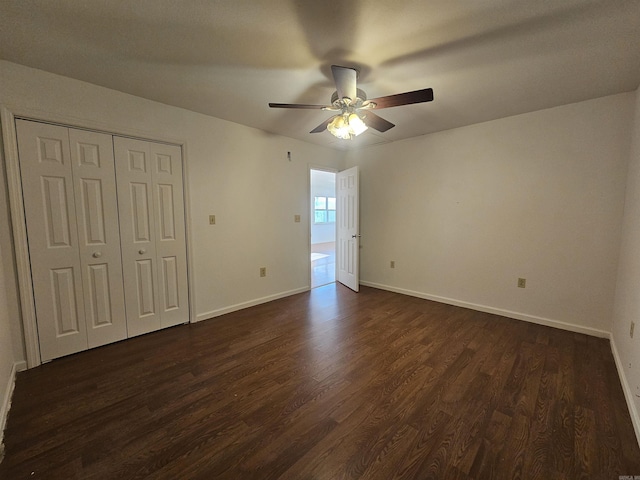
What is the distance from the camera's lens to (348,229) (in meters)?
4.27

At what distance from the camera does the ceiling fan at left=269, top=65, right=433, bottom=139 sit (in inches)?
68.5

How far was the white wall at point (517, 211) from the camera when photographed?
2.51m

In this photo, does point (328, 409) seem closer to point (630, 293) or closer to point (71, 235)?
point (630, 293)

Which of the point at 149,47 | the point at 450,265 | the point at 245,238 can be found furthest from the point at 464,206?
the point at 149,47

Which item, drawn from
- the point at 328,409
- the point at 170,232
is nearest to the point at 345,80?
the point at 328,409

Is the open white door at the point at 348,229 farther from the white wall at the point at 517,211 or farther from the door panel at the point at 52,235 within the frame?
the door panel at the point at 52,235

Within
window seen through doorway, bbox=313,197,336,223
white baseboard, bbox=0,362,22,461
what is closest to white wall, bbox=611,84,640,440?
white baseboard, bbox=0,362,22,461

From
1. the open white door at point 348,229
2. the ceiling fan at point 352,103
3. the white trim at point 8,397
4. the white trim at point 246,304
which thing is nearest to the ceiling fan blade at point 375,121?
the ceiling fan at point 352,103

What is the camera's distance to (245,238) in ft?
11.1

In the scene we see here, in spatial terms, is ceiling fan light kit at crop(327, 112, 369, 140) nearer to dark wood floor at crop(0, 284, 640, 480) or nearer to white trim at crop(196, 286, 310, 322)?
dark wood floor at crop(0, 284, 640, 480)

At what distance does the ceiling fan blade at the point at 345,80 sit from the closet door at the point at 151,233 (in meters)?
1.89

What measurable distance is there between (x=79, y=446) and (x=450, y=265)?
3778 millimetres

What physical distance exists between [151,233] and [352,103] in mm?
2294

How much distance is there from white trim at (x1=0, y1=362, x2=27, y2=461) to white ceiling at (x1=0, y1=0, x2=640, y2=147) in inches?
88.6
